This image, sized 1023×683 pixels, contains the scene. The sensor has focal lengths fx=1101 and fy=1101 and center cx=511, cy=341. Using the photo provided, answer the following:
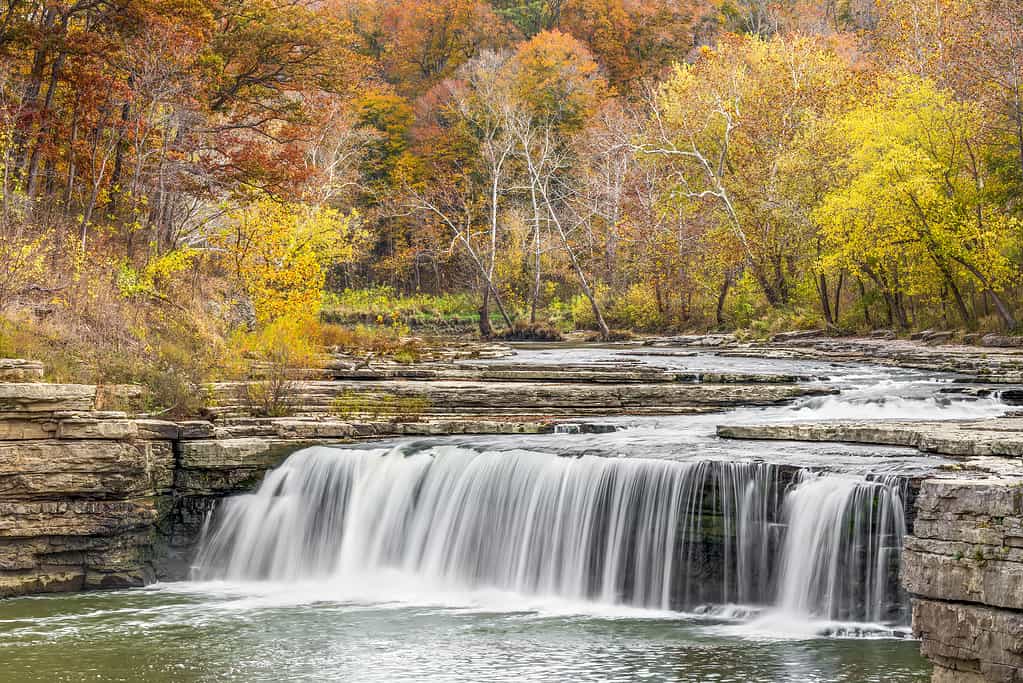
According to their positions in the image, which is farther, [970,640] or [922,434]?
[922,434]

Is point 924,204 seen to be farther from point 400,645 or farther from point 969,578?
point 969,578

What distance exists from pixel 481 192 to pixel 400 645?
4756cm

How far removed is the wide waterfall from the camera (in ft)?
33.6

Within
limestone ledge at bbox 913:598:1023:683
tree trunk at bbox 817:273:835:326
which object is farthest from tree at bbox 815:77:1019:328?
limestone ledge at bbox 913:598:1023:683

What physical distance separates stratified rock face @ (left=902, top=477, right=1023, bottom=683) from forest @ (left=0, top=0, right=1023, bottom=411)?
10.6m

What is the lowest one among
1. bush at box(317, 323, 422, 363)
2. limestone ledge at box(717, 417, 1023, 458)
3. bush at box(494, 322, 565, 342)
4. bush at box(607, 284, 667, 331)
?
limestone ledge at box(717, 417, 1023, 458)

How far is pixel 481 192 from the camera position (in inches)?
2217

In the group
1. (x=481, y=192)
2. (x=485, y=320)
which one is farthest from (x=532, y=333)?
(x=481, y=192)

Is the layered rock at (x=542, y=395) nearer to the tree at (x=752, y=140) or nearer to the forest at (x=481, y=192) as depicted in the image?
the forest at (x=481, y=192)

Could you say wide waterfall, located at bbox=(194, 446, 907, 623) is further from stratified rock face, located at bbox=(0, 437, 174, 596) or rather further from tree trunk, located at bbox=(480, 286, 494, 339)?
tree trunk, located at bbox=(480, 286, 494, 339)

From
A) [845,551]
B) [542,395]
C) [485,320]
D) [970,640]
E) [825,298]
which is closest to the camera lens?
[970,640]

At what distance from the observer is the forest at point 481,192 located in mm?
18781

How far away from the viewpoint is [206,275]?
925 inches

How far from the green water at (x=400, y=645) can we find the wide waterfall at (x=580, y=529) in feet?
1.69
